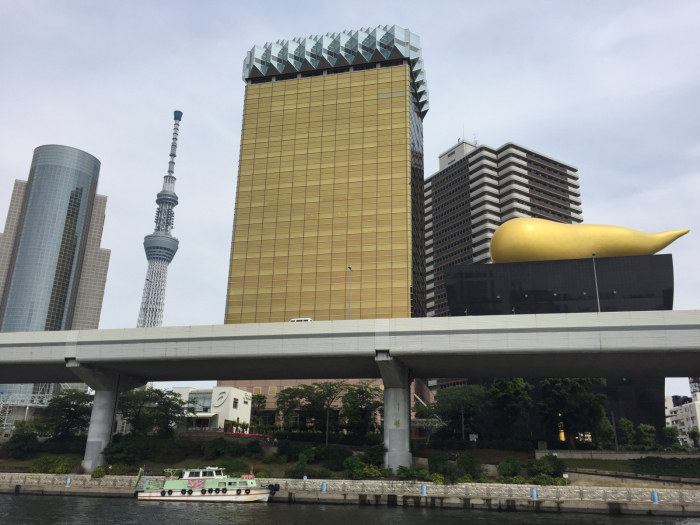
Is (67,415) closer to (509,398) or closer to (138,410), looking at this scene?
(138,410)

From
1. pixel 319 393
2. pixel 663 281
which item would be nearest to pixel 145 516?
pixel 319 393

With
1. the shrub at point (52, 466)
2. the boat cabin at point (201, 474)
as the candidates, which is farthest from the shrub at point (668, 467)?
the shrub at point (52, 466)

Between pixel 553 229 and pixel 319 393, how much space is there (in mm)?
34246

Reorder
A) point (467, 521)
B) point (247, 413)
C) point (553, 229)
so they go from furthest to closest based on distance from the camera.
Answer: point (247, 413) → point (553, 229) → point (467, 521)

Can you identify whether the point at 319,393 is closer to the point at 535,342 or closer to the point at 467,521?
the point at 535,342

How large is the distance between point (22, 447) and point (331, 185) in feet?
230

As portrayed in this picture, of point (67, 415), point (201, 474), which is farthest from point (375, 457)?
point (67, 415)

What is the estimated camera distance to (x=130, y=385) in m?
63.2

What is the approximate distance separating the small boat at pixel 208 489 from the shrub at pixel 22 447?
2109 cm

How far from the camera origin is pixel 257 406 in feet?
333

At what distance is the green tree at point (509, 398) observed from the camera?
232 feet

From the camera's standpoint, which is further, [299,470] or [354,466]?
[299,470]

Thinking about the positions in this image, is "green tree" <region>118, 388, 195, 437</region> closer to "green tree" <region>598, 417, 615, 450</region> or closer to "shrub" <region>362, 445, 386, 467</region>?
"shrub" <region>362, 445, 386, 467</region>

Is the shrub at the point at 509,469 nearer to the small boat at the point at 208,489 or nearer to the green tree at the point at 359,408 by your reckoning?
the small boat at the point at 208,489
